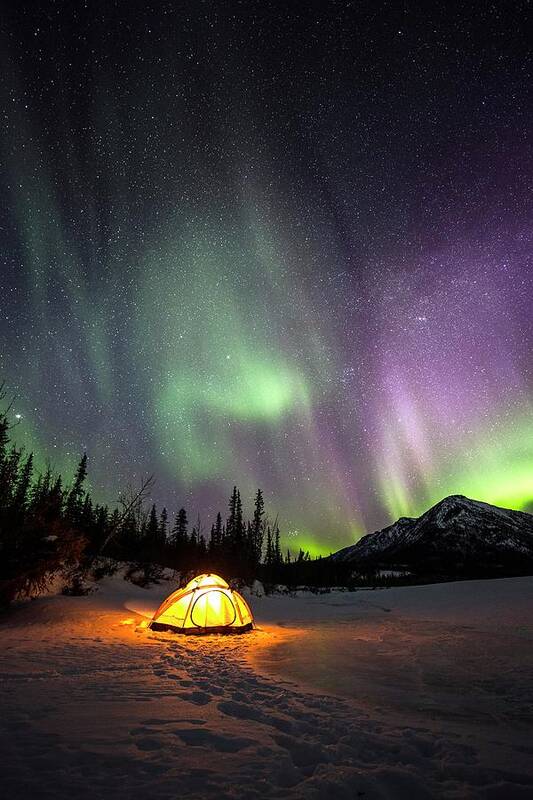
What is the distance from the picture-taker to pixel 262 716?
4.23 metres

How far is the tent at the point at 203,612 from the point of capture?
10.6 metres

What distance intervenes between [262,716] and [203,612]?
23.4ft

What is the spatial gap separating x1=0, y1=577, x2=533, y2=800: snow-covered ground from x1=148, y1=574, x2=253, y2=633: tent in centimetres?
79

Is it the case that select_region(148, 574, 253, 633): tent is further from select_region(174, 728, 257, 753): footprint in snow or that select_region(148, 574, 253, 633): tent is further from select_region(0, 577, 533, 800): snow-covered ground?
select_region(174, 728, 257, 753): footprint in snow

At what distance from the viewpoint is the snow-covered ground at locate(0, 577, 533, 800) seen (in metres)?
2.82

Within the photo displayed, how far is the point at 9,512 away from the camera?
12734mm

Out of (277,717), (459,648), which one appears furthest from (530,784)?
(459,648)

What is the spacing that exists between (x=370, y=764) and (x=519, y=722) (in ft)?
7.86

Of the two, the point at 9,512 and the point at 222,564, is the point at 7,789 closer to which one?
the point at 9,512

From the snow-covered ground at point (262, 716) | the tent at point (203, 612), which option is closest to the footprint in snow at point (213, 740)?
the snow-covered ground at point (262, 716)

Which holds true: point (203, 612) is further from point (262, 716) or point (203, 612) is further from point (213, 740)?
point (213, 740)

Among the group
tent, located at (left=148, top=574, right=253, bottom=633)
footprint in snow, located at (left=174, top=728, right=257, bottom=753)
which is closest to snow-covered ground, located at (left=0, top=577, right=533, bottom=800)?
footprint in snow, located at (left=174, top=728, right=257, bottom=753)

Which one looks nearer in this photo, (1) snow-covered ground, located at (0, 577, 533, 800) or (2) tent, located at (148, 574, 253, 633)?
(1) snow-covered ground, located at (0, 577, 533, 800)

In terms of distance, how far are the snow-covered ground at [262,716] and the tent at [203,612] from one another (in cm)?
79
